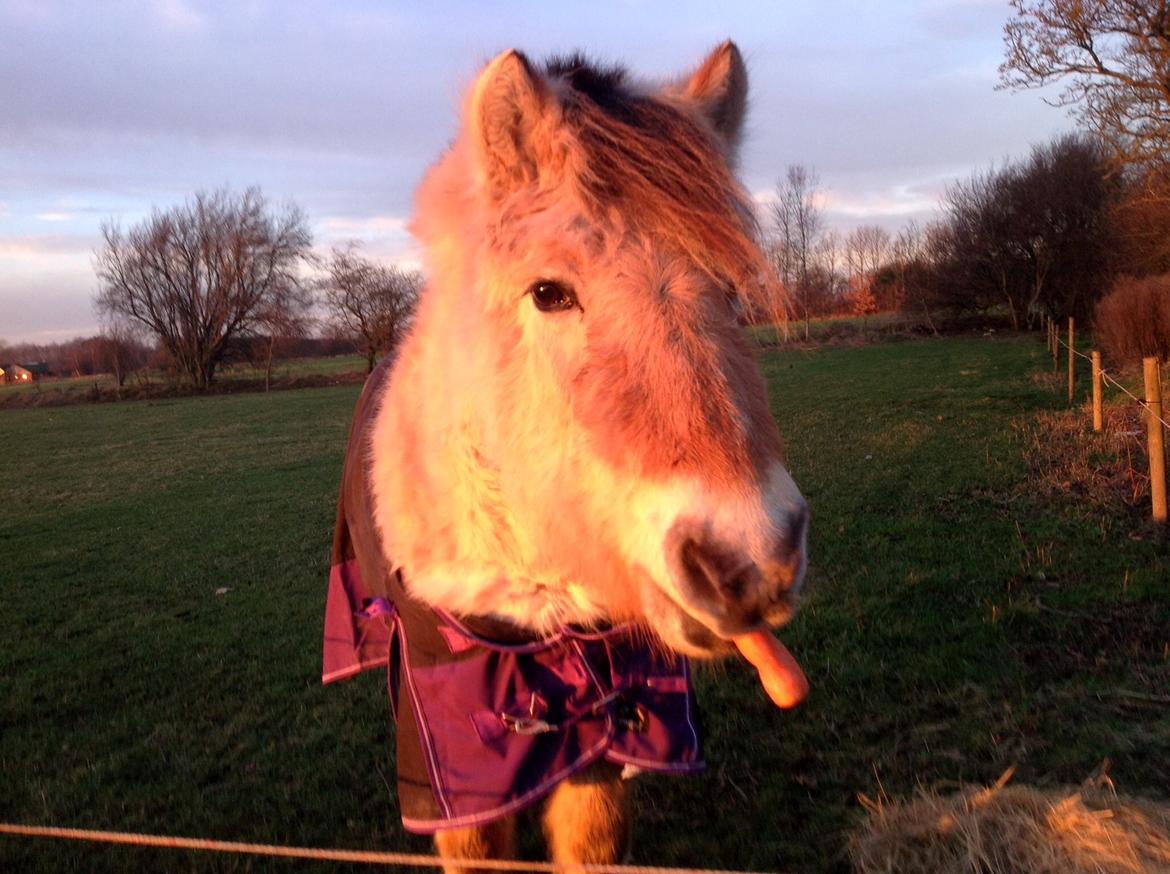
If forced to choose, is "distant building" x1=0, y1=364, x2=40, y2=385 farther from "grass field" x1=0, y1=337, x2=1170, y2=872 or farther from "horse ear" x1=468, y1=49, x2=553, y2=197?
"horse ear" x1=468, y1=49, x2=553, y2=197

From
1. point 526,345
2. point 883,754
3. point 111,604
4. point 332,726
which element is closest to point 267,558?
point 111,604

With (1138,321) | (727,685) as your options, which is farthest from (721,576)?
(1138,321)

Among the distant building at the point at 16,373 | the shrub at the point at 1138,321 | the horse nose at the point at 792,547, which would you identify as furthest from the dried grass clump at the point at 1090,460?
the distant building at the point at 16,373

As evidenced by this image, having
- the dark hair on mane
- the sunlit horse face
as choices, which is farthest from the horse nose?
the dark hair on mane

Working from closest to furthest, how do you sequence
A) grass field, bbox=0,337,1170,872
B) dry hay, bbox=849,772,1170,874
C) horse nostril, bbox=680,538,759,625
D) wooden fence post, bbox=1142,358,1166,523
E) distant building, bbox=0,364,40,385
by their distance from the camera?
horse nostril, bbox=680,538,759,625 → dry hay, bbox=849,772,1170,874 → grass field, bbox=0,337,1170,872 → wooden fence post, bbox=1142,358,1166,523 → distant building, bbox=0,364,40,385

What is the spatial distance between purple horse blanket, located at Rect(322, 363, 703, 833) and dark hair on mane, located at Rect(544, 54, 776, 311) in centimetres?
100

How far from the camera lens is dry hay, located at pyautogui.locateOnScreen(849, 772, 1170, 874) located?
2.37 metres

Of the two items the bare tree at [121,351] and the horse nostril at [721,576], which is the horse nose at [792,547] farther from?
the bare tree at [121,351]

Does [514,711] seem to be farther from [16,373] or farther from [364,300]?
[16,373]

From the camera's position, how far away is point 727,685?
458cm

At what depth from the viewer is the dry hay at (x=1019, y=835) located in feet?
7.77

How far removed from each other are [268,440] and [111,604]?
13343 millimetres

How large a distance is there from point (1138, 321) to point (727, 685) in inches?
702

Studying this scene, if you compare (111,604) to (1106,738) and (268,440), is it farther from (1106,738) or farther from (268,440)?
(268,440)
